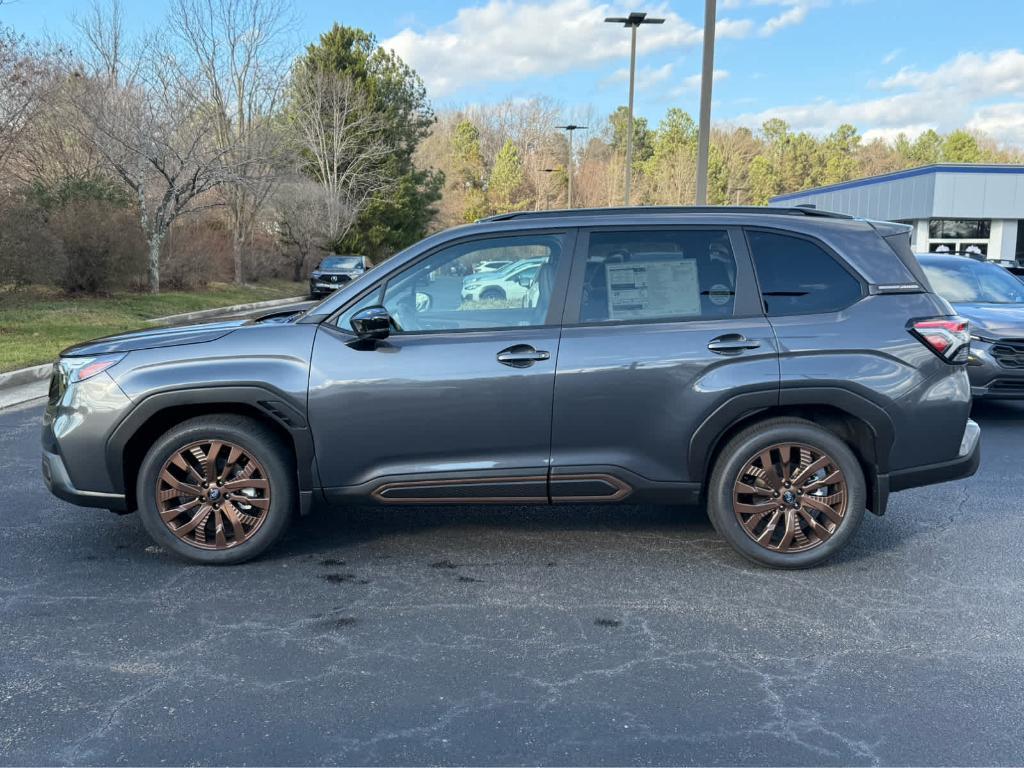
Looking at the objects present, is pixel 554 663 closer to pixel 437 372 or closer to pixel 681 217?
pixel 437 372

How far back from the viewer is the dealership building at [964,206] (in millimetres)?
37594

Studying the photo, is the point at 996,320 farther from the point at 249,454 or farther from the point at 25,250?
the point at 25,250

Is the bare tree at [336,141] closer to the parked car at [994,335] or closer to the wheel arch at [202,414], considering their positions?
the parked car at [994,335]

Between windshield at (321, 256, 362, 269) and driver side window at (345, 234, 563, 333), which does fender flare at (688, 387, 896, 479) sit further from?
windshield at (321, 256, 362, 269)

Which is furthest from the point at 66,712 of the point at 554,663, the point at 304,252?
the point at 304,252

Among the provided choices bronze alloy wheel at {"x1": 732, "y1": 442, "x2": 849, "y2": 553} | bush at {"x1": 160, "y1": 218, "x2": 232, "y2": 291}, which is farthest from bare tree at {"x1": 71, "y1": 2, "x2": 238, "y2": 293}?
bronze alloy wheel at {"x1": 732, "y1": 442, "x2": 849, "y2": 553}

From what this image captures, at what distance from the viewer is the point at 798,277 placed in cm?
451

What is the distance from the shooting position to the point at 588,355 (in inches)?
170

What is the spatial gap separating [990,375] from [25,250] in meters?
15.9

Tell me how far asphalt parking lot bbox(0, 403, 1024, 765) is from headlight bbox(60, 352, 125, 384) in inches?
40.7

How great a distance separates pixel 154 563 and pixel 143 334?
1.27 metres

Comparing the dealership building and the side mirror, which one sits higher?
the dealership building

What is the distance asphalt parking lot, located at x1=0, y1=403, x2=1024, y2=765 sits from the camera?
9.59ft

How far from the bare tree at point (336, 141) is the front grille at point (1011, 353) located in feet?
111
